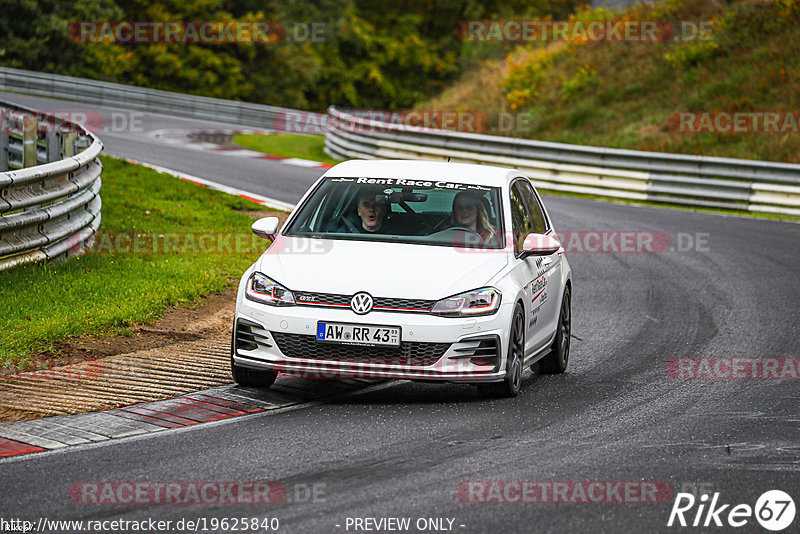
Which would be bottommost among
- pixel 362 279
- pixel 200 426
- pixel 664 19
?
pixel 200 426

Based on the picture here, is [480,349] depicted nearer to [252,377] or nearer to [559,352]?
[252,377]

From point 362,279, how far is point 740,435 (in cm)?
266

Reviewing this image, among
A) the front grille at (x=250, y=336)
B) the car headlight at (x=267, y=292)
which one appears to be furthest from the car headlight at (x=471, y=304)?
the front grille at (x=250, y=336)

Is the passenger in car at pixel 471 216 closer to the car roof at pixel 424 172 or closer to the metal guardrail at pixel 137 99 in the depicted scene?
the car roof at pixel 424 172

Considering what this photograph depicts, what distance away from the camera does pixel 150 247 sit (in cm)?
1330

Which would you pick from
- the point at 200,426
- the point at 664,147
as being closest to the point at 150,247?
the point at 200,426

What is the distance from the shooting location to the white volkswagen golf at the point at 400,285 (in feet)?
24.8

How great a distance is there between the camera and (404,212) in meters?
8.69

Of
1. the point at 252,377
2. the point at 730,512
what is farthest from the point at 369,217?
the point at 730,512

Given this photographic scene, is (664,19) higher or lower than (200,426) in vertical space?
higher

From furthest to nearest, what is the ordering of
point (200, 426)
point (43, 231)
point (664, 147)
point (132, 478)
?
point (664, 147) → point (43, 231) → point (200, 426) → point (132, 478)

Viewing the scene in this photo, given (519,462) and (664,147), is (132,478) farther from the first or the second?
(664,147)

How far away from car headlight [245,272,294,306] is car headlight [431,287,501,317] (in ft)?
3.31

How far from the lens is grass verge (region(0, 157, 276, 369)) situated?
934 centimetres
